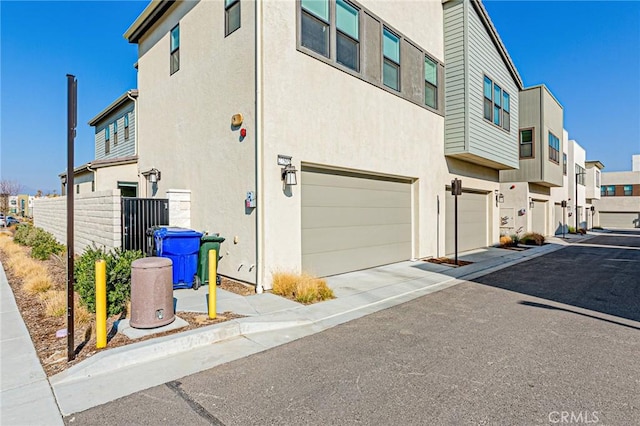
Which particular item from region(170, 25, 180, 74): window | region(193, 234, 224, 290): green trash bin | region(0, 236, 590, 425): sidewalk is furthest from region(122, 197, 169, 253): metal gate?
region(170, 25, 180, 74): window

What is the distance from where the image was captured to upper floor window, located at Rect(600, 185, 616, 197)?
4712 centimetres

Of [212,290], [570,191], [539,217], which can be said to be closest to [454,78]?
[212,290]

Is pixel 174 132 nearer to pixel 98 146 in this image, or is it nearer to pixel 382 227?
pixel 382 227

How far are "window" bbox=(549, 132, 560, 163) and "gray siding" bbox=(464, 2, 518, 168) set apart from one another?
24.4 feet

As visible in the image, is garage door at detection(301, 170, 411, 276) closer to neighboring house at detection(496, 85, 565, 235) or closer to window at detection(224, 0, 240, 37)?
window at detection(224, 0, 240, 37)

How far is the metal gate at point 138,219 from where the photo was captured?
8148 millimetres

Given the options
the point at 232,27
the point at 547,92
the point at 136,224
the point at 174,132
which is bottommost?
the point at 136,224

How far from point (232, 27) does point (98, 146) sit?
1541 centimetres

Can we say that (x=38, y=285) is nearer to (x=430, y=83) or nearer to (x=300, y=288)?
(x=300, y=288)

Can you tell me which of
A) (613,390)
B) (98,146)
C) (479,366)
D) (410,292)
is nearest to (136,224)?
(410,292)

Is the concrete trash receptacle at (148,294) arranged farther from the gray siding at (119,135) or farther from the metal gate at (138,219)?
the gray siding at (119,135)

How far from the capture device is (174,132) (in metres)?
10.5

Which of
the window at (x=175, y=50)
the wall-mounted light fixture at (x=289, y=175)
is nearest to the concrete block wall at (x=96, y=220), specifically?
the wall-mounted light fixture at (x=289, y=175)

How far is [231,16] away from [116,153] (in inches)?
438
